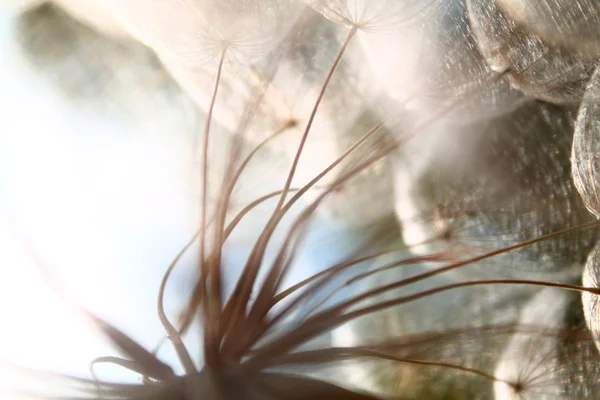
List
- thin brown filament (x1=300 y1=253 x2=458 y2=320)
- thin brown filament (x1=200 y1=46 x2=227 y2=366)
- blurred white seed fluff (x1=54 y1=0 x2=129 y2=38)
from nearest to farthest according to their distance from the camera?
thin brown filament (x1=200 y1=46 x2=227 y2=366) < thin brown filament (x1=300 y1=253 x2=458 y2=320) < blurred white seed fluff (x1=54 y1=0 x2=129 y2=38)

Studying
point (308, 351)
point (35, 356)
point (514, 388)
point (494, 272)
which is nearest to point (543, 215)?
point (494, 272)

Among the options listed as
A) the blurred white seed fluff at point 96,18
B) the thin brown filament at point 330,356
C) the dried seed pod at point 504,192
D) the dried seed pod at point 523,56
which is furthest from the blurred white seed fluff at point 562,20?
the blurred white seed fluff at point 96,18

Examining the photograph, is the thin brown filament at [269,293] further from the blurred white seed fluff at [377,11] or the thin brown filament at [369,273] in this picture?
the blurred white seed fluff at [377,11]

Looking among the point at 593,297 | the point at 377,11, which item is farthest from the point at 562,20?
the point at 593,297

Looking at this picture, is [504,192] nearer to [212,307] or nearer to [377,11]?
[377,11]

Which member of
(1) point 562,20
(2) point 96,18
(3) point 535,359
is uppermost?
(2) point 96,18

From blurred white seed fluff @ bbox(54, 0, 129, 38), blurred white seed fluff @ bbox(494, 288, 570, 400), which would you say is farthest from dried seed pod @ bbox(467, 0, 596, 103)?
blurred white seed fluff @ bbox(54, 0, 129, 38)

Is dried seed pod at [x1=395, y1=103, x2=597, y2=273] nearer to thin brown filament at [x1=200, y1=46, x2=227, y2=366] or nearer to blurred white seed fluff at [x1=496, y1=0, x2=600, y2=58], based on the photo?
blurred white seed fluff at [x1=496, y1=0, x2=600, y2=58]
